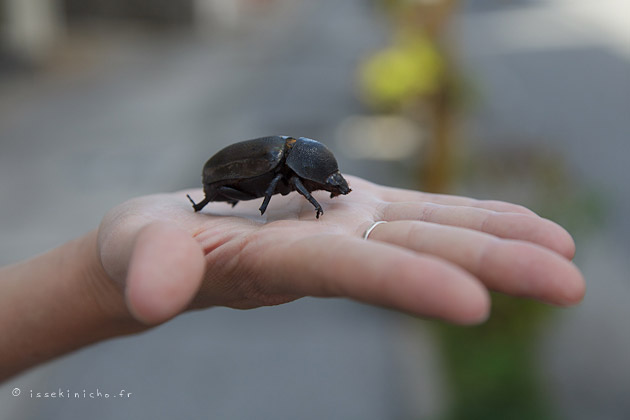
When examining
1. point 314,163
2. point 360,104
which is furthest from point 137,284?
point 360,104

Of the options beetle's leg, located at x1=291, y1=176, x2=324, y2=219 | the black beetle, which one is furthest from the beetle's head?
beetle's leg, located at x1=291, y1=176, x2=324, y2=219

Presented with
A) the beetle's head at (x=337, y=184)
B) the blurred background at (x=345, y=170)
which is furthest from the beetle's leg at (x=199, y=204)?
the blurred background at (x=345, y=170)

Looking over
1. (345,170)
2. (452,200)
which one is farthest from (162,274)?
(345,170)

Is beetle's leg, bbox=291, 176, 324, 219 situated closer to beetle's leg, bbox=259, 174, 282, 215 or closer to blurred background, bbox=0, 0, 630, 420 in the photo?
beetle's leg, bbox=259, 174, 282, 215

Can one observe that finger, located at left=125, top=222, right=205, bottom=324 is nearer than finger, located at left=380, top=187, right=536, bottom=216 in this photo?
Yes

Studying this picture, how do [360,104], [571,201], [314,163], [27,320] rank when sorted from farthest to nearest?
[360,104]
[571,201]
[314,163]
[27,320]

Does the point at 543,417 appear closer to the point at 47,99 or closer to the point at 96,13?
the point at 47,99

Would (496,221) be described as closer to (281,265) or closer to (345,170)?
(281,265)
